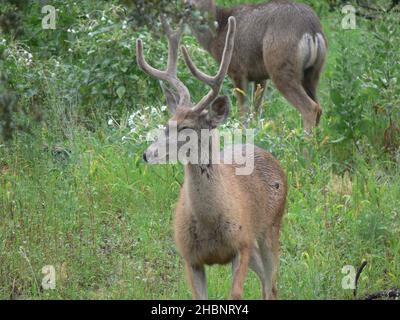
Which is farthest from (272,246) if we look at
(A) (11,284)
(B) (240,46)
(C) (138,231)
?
(B) (240,46)

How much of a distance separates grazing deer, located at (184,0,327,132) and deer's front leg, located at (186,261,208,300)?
3964 mm

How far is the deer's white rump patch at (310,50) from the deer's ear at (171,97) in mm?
3757

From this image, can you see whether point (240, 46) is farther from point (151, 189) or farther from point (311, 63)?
point (151, 189)

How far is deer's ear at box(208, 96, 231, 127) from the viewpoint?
683 cm

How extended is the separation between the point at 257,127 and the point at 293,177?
0.82m

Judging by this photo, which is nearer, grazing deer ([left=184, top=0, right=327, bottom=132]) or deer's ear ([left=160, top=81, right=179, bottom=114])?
deer's ear ([left=160, top=81, right=179, bottom=114])

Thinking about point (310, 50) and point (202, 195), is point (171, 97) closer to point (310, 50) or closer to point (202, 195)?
point (202, 195)

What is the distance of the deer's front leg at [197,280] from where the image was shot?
678cm

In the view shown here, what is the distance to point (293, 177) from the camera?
9000 mm

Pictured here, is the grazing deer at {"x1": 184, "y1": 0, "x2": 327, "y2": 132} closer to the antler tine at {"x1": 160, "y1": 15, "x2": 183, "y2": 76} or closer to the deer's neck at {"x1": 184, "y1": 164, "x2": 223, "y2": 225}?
the antler tine at {"x1": 160, "y1": 15, "x2": 183, "y2": 76}
